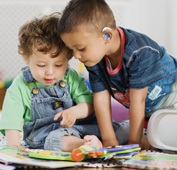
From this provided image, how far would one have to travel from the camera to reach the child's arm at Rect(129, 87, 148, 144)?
1.05 metres

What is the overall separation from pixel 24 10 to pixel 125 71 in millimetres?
1617

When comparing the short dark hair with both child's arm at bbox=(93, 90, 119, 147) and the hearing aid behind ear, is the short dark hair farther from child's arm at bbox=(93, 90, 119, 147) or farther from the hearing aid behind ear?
child's arm at bbox=(93, 90, 119, 147)

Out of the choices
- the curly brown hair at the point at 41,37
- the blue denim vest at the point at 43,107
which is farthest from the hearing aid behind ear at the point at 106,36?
the blue denim vest at the point at 43,107

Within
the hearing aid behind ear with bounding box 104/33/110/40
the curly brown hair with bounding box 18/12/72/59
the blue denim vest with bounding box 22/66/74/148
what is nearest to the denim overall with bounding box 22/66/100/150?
the blue denim vest with bounding box 22/66/74/148

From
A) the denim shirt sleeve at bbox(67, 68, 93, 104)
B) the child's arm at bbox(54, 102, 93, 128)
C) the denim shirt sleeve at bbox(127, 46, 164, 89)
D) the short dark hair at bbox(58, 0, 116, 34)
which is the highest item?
the short dark hair at bbox(58, 0, 116, 34)

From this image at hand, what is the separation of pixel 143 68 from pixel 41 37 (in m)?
0.35

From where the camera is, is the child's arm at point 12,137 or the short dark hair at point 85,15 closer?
the short dark hair at point 85,15

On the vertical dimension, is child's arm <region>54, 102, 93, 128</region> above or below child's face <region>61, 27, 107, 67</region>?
below

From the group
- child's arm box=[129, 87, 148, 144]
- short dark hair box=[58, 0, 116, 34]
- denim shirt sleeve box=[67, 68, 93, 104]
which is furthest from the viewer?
denim shirt sleeve box=[67, 68, 93, 104]

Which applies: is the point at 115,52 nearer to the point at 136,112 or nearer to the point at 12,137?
the point at 136,112

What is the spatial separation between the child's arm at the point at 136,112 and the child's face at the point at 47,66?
A: 0.25 m

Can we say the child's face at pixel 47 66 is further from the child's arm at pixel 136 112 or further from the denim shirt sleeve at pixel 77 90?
the child's arm at pixel 136 112

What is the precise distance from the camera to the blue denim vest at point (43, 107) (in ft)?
3.76

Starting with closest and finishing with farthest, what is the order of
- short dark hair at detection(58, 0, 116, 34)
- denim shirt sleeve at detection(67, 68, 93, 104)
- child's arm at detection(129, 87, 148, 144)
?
short dark hair at detection(58, 0, 116, 34) → child's arm at detection(129, 87, 148, 144) → denim shirt sleeve at detection(67, 68, 93, 104)
